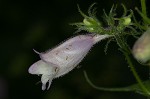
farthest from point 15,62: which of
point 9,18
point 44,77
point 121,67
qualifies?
point 44,77

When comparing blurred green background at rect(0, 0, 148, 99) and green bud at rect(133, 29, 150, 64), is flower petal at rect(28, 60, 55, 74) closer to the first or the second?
green bud at rect(133, 29, 150, 64)

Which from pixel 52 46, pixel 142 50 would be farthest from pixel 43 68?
pixel 52 46

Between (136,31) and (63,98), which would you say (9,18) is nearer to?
(63,98)

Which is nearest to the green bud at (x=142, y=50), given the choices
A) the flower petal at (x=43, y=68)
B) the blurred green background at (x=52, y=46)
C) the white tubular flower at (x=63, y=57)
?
the white tubular flower at (x=63, y=57)

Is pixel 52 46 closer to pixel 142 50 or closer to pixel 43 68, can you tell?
pixel 43 68

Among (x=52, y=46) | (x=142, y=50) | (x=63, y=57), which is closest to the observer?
(x=142, y=50)

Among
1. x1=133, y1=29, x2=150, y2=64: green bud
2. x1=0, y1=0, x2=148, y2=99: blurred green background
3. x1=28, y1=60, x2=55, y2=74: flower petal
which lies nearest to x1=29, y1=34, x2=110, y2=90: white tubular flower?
x1=28, y1=60, x2=55, y2=74: flower petal
